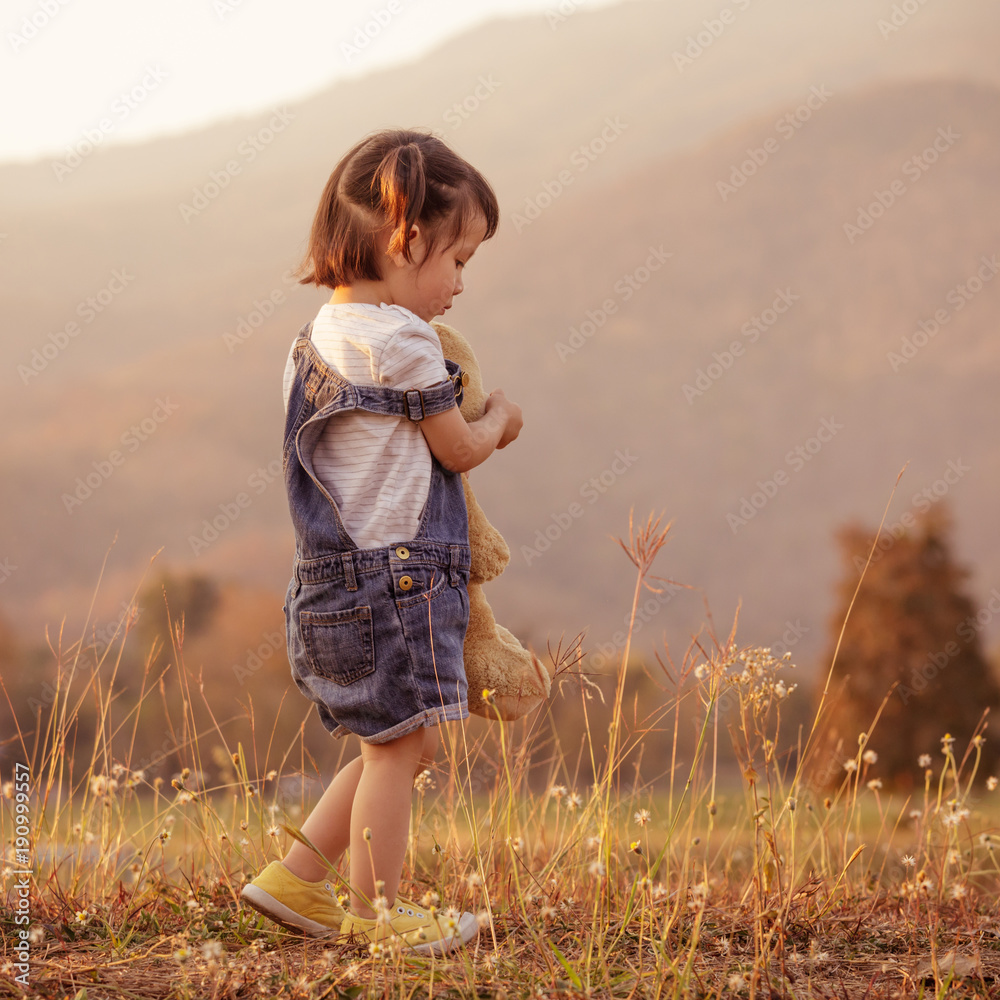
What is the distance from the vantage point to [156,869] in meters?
2.92

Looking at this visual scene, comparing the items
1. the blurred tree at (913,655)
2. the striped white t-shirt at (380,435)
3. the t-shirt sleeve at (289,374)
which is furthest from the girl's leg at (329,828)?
the blurred tree at (913,655)

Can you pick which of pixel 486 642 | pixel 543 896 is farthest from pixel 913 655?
pixel 486 642

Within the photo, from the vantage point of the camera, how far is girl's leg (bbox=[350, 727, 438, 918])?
209 centimetres

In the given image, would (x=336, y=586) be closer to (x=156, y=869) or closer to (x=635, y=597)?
(x=635, y=597)

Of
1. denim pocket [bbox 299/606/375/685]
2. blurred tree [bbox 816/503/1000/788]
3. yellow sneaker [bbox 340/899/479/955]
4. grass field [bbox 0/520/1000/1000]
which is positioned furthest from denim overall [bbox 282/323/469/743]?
blurred tree [bbox 816/503/1000/788]

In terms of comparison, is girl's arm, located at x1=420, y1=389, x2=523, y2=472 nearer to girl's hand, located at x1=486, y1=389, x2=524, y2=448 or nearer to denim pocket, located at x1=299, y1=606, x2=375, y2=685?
girl's hand, located at x1=486, y1=389, x2=524, y2=448

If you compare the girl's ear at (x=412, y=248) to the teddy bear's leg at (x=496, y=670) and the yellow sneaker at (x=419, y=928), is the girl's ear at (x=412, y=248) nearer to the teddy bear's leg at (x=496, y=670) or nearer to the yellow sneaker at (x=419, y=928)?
the teddy bear's leg at (x=496, y=670)

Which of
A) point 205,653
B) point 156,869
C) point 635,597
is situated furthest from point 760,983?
point 205,653

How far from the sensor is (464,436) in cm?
211

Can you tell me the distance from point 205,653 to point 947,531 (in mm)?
7208

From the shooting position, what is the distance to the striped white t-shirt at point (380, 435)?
2.07 meters

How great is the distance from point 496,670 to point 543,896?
2.78ft

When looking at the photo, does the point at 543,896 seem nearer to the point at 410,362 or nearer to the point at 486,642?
the point at 486,642

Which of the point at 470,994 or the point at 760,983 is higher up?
the point at 470,994
